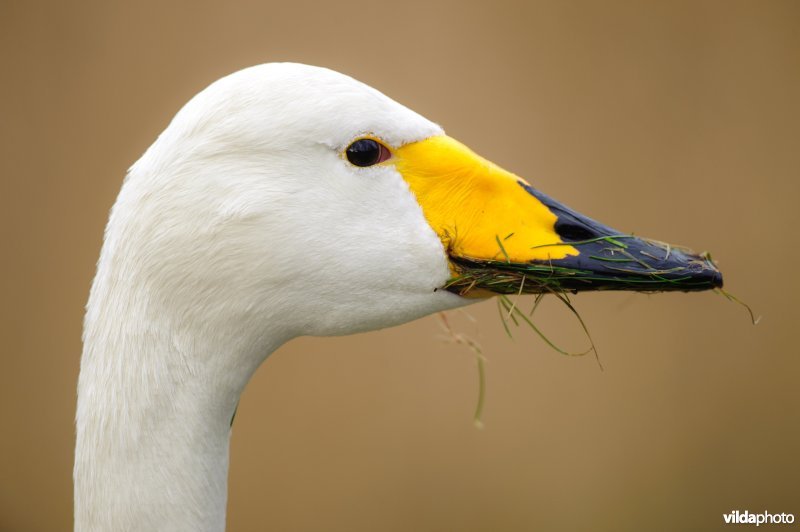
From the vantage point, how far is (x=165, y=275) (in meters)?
0.87

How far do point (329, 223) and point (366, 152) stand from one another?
0.35 feet

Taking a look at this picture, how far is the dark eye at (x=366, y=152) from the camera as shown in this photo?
92 centimetres

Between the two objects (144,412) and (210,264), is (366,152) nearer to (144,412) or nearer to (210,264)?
(210,264)

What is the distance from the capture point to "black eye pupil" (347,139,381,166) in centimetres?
92

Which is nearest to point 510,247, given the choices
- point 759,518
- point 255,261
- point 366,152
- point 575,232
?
point 575,232

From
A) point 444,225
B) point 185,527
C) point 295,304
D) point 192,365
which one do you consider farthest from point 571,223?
point 185,527

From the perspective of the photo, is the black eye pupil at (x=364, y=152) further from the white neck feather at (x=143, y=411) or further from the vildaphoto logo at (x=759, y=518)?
the vildaphoto logo at (x=759, y=518)

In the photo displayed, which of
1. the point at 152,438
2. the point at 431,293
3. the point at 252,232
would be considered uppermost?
the point at 252,232

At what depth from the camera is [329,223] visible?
906 mm

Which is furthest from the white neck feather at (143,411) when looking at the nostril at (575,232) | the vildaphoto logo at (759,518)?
the vildaphoto logo at (759,518)

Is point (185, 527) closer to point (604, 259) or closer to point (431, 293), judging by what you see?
point (431, 293)

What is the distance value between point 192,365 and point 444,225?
0.37 meters

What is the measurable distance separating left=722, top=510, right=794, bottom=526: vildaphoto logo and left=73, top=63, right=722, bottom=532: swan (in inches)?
90.3

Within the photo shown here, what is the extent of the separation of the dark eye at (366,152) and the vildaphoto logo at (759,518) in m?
2.52
